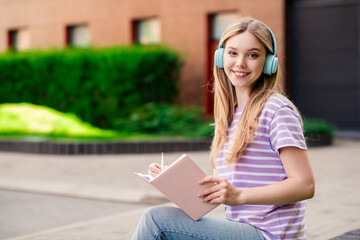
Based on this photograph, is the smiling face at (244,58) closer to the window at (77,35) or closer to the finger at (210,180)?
the finger at (210,180)

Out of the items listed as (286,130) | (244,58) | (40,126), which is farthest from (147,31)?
(286,130)

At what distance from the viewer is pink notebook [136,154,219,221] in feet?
8.06

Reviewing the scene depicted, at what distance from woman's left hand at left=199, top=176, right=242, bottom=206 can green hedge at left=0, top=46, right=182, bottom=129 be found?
43.2 ft

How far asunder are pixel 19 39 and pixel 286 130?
22281 mm

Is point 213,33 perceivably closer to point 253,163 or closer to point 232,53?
point 232,53

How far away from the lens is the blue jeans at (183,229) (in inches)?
102

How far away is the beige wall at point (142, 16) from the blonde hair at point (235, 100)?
44.9 ft

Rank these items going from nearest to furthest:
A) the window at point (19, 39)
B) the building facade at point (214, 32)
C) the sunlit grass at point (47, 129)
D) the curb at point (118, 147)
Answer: the curb at point (118, 147) → the sunlit grass at point (47, 129) → the building facade at point (214, 32) → the window at point (19, 39)

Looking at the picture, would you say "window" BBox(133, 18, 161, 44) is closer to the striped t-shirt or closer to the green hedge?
the green hedge

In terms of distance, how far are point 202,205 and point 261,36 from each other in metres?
0.78

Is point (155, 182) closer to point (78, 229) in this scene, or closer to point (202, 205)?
point (202, 205)

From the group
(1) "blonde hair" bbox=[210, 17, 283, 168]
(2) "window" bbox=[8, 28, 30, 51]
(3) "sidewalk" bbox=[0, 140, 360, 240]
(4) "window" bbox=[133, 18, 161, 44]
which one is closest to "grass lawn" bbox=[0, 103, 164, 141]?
(3) "sidewalk" bbox=[0, 140, 360, 240]

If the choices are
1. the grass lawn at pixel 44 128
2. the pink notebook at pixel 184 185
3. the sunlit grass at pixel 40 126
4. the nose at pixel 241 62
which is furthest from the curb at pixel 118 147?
the pink notebook at pixel 184 185

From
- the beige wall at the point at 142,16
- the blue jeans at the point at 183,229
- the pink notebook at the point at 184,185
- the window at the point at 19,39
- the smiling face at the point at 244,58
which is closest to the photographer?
the pink notebook at the point at 184,185
